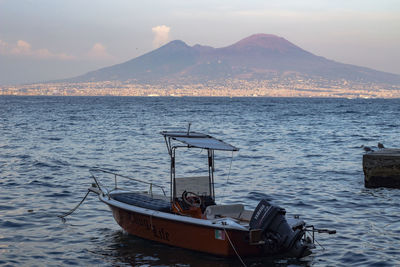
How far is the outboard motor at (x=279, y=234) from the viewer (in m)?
11.5

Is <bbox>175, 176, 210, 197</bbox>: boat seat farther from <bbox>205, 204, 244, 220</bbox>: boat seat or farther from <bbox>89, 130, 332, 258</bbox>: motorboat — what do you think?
<bbox>205, 204, 244, 220</bbox>: boat seat

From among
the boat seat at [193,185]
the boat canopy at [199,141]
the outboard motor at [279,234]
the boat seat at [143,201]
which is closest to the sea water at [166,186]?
the outboard motor at [279,234]

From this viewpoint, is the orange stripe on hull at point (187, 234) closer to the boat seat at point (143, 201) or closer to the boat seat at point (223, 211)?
the boat seat at point (143, 201)

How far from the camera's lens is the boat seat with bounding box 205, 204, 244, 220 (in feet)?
42.7

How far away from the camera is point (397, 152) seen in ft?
67.7

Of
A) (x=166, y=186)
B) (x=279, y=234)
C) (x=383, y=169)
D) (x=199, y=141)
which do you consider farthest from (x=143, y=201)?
(x=383, y=169)

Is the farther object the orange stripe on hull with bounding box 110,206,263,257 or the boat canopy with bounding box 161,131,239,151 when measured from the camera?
the boat canopy with bounding box 161,131,239,151

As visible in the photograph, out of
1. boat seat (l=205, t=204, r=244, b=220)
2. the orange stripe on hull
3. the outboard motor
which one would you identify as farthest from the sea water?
boat seat (l=205, t=204, r=244, b=220)

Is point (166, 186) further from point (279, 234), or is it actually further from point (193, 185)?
point (279, 234)

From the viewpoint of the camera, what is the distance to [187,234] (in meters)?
12.5

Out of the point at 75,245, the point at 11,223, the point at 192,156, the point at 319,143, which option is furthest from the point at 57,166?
the point at 319,143

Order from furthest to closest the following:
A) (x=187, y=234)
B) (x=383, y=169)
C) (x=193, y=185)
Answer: (x=383, y=169) < (x=193, y=185) < (x=187, y=234)

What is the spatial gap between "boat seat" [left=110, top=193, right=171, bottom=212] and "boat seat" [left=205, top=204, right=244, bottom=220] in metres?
1.15

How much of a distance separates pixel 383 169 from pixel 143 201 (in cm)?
1037
